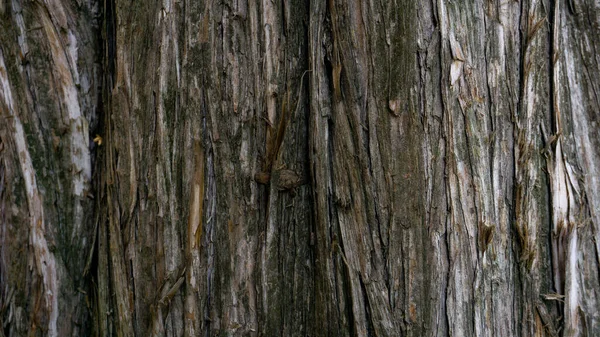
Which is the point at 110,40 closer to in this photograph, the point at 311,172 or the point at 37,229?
the point at 37,229

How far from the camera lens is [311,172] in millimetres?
1830

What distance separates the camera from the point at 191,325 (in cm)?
181

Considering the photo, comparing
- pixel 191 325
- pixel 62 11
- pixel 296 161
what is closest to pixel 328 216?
pixel 296 161

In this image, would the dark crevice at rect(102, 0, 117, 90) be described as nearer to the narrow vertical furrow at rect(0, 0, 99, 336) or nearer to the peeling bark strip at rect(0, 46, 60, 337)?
the narrow vertical furrow at rect(0, 0, 99, 336)

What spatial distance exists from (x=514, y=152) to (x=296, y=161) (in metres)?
0.72

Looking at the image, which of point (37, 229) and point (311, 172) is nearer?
point (311, 172)

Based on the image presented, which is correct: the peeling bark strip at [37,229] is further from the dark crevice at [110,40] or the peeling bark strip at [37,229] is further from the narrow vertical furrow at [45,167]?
the dark crevice at [110,40]

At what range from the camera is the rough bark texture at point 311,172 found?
1.73 metres

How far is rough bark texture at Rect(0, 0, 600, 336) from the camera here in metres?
1.73

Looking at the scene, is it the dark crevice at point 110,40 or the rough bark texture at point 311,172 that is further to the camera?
the dark crevice at point 110,40

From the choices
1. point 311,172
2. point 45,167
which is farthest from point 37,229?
point 311,172

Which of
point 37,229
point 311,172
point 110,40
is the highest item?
point 110,40

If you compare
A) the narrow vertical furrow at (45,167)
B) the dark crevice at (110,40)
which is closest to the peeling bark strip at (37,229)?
the narrow vertical furrow at (45,167)

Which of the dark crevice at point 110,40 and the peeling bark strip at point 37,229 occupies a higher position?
the dark crevice at point 110,40
